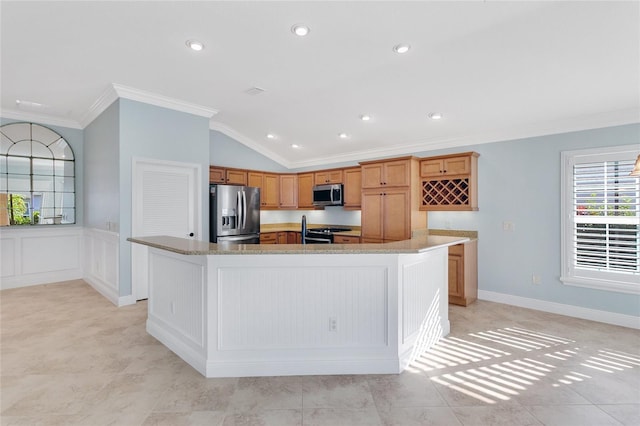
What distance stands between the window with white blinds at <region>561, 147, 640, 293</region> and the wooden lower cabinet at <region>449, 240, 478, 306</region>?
→ 1.07 meters

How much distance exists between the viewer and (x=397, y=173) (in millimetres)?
4980

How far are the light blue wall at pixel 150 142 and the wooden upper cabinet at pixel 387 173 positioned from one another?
2570 mm

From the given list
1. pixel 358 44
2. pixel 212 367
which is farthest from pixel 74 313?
pixel 358 44

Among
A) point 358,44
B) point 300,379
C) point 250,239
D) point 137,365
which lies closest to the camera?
point 300,379

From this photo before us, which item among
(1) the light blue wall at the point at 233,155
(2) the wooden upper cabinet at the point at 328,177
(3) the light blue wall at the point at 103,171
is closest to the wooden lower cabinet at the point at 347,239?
(2) the wooden upper cabinet at the point at 328,177

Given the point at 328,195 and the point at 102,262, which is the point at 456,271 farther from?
the point at 102,262

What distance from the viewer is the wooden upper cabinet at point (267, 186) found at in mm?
6344

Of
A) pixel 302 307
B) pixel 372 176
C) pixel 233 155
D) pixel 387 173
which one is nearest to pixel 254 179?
pixel 233 155

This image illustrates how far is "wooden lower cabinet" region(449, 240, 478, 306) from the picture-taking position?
436 cm

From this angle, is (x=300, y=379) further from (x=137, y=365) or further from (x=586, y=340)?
(x=586, y=340)

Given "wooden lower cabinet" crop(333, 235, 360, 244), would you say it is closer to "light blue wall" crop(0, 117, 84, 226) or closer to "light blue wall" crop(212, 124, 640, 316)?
"light blue wall" crop(212, 124, 640, 316)

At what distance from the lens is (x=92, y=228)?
5148 millimetres

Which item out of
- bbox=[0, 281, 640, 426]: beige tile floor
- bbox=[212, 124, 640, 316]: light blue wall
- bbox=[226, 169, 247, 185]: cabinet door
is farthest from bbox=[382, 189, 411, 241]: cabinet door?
bbox=[226, 169, 247, 185]: cabinet door

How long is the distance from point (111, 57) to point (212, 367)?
3183 mm
